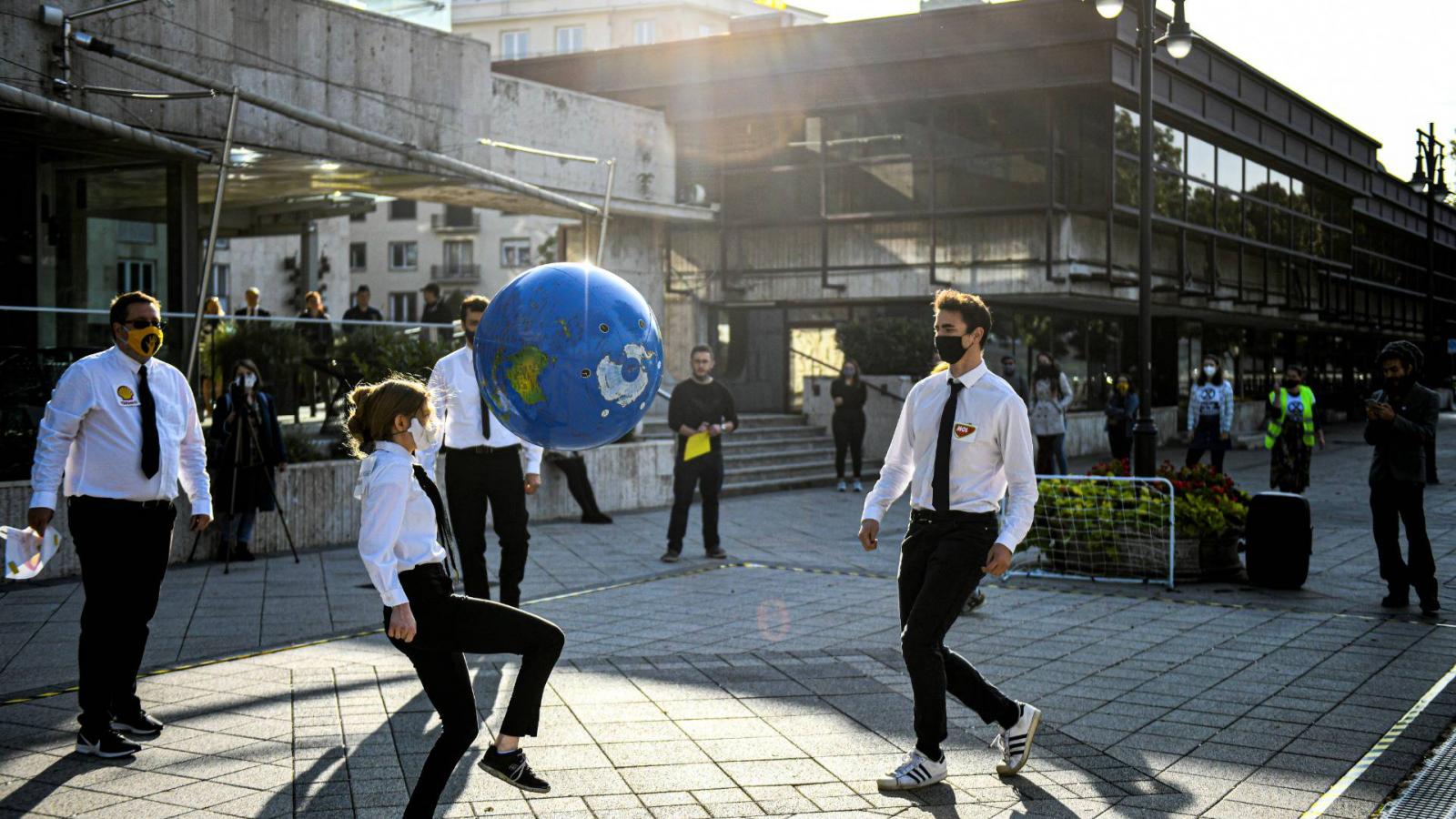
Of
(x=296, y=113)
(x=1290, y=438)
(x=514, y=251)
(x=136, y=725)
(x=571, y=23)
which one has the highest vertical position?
(x=571, y=23)

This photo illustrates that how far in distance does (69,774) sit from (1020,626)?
5.63 meters

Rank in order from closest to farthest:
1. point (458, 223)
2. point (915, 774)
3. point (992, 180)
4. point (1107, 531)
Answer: point (915, 774) → point (1107, 531) → point (992, 180) → point (458, 223)

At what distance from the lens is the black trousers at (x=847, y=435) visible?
19156 millimetres

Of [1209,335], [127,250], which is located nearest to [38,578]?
[127,250]

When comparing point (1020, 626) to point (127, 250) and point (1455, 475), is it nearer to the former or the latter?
point (127, 250)

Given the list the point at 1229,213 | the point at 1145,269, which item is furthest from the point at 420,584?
the point at 1229,213

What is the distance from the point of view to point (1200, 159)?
27.7 meters

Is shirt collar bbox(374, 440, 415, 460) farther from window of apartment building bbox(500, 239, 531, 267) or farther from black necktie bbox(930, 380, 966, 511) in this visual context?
window of apartment building bbox(500, 239, 531, 267)

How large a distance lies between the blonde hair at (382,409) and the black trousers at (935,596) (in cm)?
Result: 201

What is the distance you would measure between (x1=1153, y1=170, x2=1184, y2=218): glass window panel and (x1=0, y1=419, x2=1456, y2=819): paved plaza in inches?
627

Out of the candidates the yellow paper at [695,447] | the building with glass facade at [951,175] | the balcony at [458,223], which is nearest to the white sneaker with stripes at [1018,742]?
the yellow paper at [695,447]

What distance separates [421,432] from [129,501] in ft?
6.35

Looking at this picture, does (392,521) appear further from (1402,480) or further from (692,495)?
(692,495)

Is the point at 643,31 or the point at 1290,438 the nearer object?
the point at 1290,438
